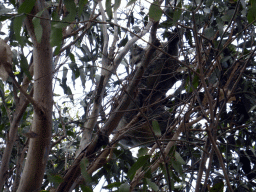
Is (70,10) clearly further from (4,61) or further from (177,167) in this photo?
(177,167)

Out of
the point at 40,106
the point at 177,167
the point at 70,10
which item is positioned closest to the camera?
the point at 70,10

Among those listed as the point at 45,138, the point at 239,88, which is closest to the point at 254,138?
the point at 239,88

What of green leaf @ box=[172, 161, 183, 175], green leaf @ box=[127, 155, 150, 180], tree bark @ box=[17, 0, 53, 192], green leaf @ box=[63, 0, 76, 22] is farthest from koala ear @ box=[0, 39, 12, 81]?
green leaf @ box=[172, 161, 183, 175]

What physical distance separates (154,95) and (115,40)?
581 mm

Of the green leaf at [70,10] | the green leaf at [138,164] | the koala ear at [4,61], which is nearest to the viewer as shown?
the green leaf at [70,10]

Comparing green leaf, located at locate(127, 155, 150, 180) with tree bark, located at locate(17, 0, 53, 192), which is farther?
tree bark, located at locate(17, 0, 53, 192)

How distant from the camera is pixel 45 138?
1.36 meters

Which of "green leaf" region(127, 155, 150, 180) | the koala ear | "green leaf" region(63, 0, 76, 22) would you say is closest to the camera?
"green leaf" region(63, 0, 76, 22)

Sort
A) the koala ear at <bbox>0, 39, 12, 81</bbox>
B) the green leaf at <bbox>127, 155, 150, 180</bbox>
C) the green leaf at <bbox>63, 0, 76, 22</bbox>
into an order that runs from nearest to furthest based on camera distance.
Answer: the green leaf at <bbox>63, 0, 76, 22</bbox> → the green leaf at <bbox>127, 155, 150, 180</bbox> → the koala ear at <bbox>0, 39, 12, 81</bbox>

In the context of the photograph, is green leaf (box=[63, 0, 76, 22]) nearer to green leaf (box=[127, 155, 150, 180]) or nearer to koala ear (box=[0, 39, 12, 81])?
koala ear (box=[0, 39, 12, 81])

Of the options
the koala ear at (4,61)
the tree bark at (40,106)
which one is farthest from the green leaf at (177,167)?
the koala ear at (4,61)

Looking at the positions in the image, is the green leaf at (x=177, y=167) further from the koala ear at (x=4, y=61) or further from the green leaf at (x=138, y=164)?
the koala ear at (x=4, y=61)

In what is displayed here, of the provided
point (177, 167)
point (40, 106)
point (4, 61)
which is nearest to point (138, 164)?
point (177, 167)

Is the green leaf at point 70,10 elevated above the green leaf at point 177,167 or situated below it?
above
